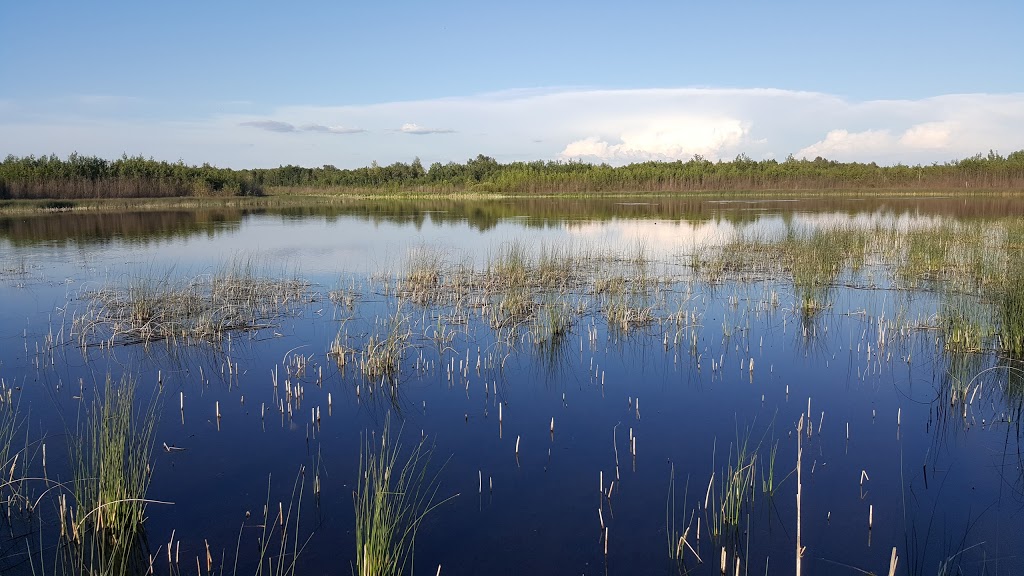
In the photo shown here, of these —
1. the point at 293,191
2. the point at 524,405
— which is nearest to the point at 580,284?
the point at 524,405

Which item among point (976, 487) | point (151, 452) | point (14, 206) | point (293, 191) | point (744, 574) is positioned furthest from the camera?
point (293, 191)

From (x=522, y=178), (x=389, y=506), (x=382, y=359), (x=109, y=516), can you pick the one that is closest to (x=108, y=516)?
(x=109, y=516)

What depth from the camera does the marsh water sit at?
13.6 feet

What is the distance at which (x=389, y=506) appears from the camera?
428cm

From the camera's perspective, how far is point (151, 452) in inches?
212

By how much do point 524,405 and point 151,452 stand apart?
3124mm

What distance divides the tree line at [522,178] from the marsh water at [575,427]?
3653 cm

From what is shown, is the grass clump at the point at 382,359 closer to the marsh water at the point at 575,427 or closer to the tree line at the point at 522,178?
the marsh water at the point at 575,427

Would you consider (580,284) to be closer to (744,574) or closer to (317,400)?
(317,400)

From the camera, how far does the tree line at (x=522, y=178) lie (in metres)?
43.4

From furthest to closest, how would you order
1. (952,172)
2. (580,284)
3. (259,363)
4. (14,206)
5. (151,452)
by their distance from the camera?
(952,172) → (14,206) → (580,284) → (259,363) → (151,452)

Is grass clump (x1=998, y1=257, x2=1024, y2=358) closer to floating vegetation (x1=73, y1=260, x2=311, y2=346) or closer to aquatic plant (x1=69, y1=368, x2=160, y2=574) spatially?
aquatic plant (x1=69, y1=368, x2=160, y2=574)

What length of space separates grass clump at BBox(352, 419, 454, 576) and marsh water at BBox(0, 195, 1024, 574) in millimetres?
103

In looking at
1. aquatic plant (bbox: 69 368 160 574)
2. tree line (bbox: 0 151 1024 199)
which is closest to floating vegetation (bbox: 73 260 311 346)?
aquatic plant (bbox: 69 368 160 574)
